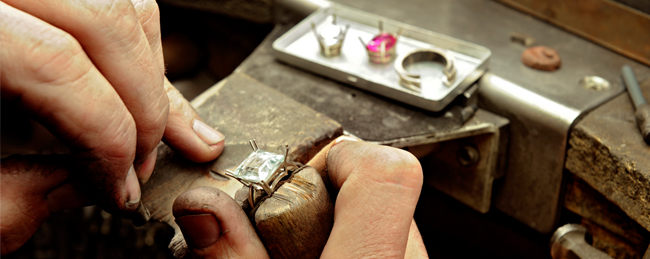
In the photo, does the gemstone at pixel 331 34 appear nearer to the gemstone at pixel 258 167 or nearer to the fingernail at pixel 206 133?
the fingernail at pixel 206 133

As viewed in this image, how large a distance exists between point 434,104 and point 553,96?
294mm

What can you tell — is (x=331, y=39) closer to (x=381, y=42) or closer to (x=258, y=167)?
(x=381, y=42)

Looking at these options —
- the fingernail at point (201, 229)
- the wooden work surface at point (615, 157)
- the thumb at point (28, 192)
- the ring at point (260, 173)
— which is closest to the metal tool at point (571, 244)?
the wooden work surface at point (615, 157)

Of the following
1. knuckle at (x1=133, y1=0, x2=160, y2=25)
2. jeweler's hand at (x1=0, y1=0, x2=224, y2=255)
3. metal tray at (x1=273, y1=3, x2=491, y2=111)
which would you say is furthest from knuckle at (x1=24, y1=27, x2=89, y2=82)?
metal tray at (x1=273, y1=3, x2=491, y2=111)

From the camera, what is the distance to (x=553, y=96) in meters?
1.12

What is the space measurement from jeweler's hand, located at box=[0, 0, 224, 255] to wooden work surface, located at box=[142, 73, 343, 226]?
0.48ft

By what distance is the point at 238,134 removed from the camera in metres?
1.01

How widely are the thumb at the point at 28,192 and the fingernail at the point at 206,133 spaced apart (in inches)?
9.2

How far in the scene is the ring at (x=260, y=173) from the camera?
71 cm

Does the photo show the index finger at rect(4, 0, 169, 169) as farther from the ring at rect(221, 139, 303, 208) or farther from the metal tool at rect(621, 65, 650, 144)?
the metal tool at rect(621, 65, 650, 144)

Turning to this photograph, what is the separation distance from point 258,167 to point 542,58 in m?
0.89

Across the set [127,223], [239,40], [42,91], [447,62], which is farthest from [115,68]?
[127,223]

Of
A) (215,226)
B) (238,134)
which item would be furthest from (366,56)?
(215,226)

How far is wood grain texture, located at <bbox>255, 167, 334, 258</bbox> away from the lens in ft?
2.27
